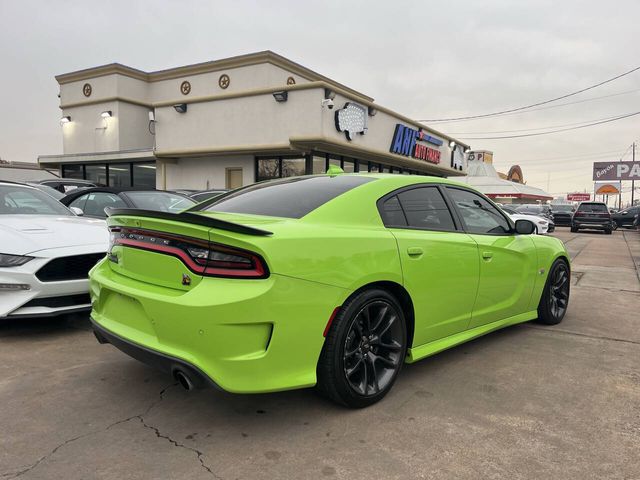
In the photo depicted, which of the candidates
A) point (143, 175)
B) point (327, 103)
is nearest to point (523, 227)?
point (327, 103)

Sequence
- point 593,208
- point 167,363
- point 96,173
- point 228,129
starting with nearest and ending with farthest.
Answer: point 167,363
point 228,129
point 96,173
point 593,208

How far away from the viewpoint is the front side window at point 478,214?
3.88m

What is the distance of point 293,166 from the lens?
16.7m

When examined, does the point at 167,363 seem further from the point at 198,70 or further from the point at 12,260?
the point at 198,70

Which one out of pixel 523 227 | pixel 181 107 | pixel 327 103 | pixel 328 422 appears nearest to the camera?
pixel 328 422

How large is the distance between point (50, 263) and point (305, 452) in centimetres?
288

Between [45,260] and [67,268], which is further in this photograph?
[67,268]

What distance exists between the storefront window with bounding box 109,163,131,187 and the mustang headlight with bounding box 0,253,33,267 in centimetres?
1766

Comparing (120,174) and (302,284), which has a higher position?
A: (120,174)

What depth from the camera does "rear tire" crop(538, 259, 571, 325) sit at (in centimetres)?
479

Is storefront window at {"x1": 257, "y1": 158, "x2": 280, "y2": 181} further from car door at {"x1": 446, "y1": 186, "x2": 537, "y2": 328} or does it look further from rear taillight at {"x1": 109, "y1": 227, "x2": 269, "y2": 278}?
rear taillight at {"x1": 109, "y1": 227, "x2": 269, "y2": 278}

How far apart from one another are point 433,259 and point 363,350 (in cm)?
82

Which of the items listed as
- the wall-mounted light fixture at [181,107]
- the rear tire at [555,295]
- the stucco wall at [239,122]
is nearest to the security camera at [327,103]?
the stucco wall at [239,122]

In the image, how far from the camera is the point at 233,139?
16.3m
